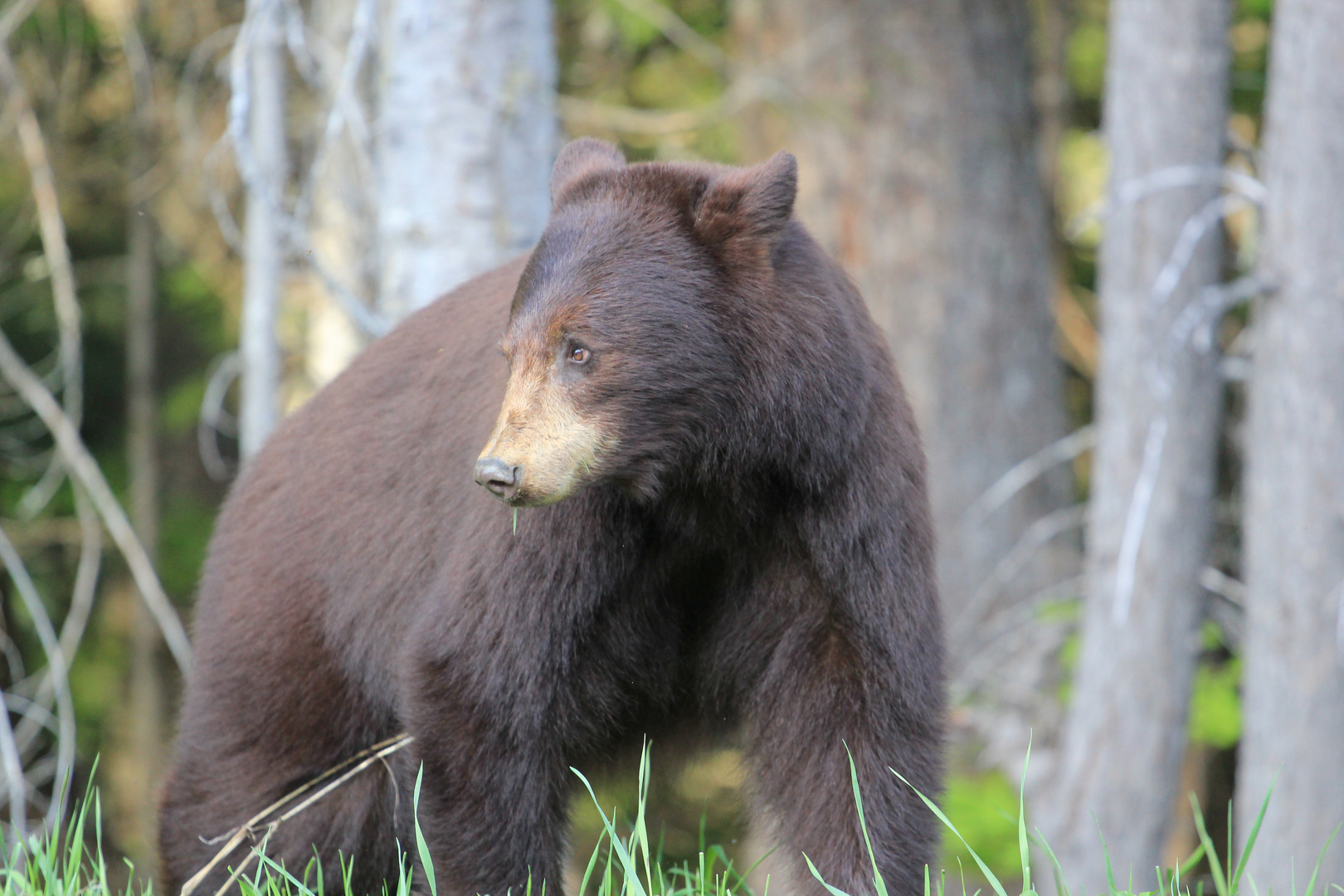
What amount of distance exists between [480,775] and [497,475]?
0.80 meters

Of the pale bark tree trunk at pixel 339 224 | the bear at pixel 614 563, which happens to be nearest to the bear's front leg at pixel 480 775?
the bear at pixel 614 563

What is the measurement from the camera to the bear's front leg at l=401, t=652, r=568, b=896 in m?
2.94

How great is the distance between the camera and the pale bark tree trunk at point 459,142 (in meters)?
4.42

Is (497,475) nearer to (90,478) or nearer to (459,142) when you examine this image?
(459,142)

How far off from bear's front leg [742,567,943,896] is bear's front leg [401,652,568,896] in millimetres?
530

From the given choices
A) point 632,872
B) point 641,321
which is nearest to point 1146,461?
point 641,321

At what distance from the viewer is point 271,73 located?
548 centimetres

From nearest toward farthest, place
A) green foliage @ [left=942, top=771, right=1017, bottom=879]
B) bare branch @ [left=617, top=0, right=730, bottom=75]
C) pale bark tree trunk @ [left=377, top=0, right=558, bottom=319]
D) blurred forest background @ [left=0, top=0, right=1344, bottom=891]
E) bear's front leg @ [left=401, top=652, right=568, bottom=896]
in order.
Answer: bear's front leg @ [left=401, top=652, right=568, bottom=896] → pale bark tree trunk @ [left=377, top=0, right=558, bottom=319] → blurred forest background @ [left=0, top=0, right=1344, bottom=891] → bare branch @ [left=617, top=0, right=730, bottom=75] → green foliage @ [left=942, top=771, right=1017, bottom=879]

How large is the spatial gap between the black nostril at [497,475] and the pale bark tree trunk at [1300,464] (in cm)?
337

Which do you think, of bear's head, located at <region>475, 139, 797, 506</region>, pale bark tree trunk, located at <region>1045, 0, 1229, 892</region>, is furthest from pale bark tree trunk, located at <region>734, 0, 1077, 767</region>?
bear's head, located at <region>475, 139, 797, 506</region>

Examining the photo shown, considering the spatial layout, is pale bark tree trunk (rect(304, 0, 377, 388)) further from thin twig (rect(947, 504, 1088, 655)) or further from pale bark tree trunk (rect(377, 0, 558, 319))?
thin twig (rect(947, 504, 1088, 655))

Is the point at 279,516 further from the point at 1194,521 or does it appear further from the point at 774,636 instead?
the point at 1194,521

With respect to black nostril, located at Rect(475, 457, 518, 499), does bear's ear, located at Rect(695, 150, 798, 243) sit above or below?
above

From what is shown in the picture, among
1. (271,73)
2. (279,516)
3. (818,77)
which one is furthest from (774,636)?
(818,77)
